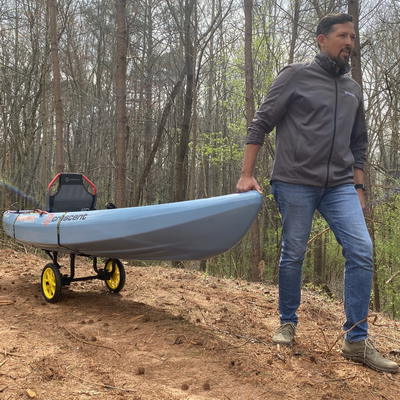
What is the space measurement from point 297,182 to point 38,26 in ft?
38.2

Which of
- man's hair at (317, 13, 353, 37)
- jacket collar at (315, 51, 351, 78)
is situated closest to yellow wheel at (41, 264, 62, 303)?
jacket collar at (315, 51, 351, 78)

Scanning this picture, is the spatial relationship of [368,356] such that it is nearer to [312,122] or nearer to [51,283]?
[312,122]

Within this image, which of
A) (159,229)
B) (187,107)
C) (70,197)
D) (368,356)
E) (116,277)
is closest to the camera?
(368,356)

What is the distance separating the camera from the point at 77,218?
12.0 feet

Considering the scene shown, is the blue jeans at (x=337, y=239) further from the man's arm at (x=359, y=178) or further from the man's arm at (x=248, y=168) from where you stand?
the man's arm at (x=359, y=178)

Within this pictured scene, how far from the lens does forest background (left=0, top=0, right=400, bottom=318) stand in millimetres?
8828

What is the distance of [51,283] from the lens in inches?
150

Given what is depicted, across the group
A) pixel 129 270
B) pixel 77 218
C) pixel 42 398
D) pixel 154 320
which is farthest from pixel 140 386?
pixel 129 270

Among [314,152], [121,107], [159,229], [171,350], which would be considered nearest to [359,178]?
[314,152]

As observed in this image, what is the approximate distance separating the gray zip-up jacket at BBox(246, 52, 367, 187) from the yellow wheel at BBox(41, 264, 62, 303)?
2.46m

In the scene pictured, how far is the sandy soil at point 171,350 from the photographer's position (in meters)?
1.93

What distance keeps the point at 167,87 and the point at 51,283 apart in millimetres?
11998

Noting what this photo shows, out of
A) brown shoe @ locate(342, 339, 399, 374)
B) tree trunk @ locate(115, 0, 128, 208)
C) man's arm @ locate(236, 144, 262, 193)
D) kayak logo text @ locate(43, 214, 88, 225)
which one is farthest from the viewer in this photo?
tree trunk @ locate(115, 0, 128, 208)

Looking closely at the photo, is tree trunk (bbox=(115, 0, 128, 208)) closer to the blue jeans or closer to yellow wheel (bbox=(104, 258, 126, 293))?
yellow wheel (bbox=(104, 258, 126, 293))
